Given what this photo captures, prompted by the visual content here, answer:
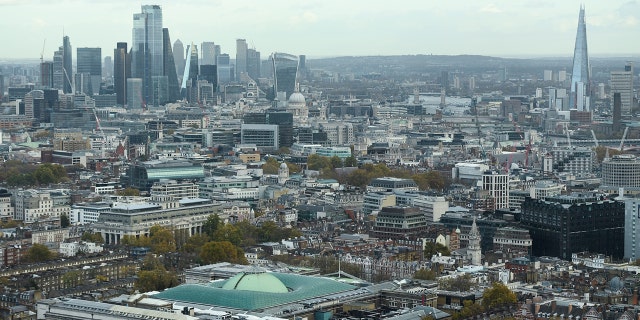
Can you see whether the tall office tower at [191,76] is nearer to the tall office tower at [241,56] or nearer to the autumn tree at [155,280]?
the tall office tower at [241,56]

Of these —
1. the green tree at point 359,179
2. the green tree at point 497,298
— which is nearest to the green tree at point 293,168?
the green tree at point 359,179

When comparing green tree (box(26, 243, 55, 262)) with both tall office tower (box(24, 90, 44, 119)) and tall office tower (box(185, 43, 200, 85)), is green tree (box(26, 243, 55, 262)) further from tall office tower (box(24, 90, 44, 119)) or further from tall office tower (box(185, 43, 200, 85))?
tall office tower (box(185, 43, 200, 85))

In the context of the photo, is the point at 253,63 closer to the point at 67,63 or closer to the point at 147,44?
the point at 67,63

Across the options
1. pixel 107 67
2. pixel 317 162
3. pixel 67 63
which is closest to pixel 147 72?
pixel 67 63

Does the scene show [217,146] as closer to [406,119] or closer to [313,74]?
[406,119]

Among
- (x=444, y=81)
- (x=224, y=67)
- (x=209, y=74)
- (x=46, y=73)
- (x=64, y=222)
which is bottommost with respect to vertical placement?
(x=64, y=222)

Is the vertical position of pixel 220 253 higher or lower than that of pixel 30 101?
lower

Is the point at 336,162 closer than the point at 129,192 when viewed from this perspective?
No
